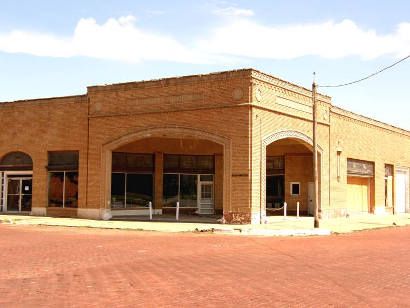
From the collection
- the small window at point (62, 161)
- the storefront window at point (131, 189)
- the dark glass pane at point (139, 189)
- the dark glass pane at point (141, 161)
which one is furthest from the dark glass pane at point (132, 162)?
the small window at point (62, 161)

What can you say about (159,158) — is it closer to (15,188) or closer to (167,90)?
A: (167,90)

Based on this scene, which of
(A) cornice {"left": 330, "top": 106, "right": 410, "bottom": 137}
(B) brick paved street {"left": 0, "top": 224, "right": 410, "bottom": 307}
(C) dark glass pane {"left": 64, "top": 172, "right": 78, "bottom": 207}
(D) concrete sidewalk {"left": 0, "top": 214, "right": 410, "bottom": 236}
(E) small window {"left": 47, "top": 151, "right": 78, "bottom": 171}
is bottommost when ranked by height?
(B) brick paved street {"left": 0, "top": 224, "right": 410, "bottom": 307}

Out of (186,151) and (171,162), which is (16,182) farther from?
(186,151)

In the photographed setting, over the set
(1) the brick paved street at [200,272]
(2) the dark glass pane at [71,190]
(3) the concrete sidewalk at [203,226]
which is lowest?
(1) the brick paved street at [200,272]

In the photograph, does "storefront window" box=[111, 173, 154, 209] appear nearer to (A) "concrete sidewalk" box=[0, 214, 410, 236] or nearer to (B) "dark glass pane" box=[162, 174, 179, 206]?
(B) "dark glass pane" box=[162, 174, 179, 206]

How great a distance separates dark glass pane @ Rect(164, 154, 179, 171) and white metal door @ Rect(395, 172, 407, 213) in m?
20.4

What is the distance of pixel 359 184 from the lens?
37062 millimetres

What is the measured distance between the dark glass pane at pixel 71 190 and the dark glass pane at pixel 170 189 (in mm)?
5605

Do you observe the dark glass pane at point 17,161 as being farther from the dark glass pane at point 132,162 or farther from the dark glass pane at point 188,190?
the dark glass pane at point 188,190

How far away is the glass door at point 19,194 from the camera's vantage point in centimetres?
3156

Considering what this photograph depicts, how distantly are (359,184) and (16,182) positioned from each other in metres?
23.8

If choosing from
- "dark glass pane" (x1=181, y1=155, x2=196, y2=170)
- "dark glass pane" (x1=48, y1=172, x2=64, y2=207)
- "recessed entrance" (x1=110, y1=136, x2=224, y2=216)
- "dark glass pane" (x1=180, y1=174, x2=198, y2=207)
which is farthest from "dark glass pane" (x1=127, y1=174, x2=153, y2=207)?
"dark glass pane" (x1=48, y1=172, x2=64, y2=207)

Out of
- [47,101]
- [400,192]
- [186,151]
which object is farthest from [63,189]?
[400,192]

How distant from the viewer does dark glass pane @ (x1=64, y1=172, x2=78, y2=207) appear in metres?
29.5
